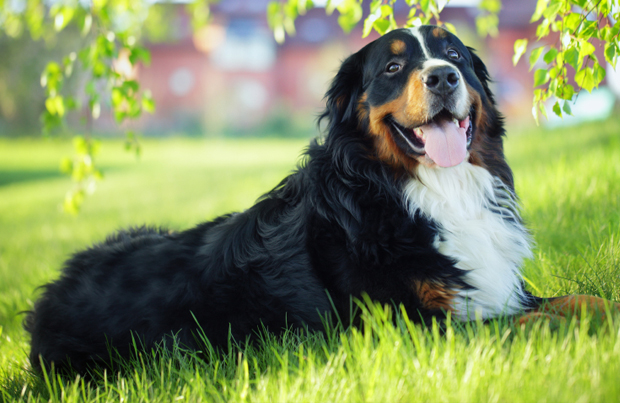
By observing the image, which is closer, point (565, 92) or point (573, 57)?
point (573, 57)

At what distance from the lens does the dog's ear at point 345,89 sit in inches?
125

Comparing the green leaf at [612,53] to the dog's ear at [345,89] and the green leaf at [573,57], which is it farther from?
the dog's ear at [345,89]

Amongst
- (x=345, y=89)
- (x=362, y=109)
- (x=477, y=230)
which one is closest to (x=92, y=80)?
(x=345, y=89)

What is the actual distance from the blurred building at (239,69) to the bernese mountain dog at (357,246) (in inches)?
1233

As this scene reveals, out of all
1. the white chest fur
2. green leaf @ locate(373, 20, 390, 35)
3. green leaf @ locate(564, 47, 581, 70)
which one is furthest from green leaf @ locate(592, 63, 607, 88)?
green leaf @ locate(373, 20, 390, 35)

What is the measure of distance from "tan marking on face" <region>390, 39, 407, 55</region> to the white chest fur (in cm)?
72

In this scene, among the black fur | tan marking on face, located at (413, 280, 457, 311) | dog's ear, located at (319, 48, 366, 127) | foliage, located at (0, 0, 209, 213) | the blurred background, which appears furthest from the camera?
the blurred background

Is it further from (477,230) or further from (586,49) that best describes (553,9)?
(477,230)

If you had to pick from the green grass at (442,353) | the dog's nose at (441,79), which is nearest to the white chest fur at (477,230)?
the green grass at (442,353)

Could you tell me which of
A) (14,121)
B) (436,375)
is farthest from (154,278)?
(14,121)

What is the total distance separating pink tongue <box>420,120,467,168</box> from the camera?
9.16 feet

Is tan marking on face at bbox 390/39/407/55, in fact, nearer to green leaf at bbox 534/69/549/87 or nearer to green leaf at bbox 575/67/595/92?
green leaf at bbox 534/69/549/87

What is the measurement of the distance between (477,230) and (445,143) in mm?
514

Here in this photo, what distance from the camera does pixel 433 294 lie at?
2465mm
